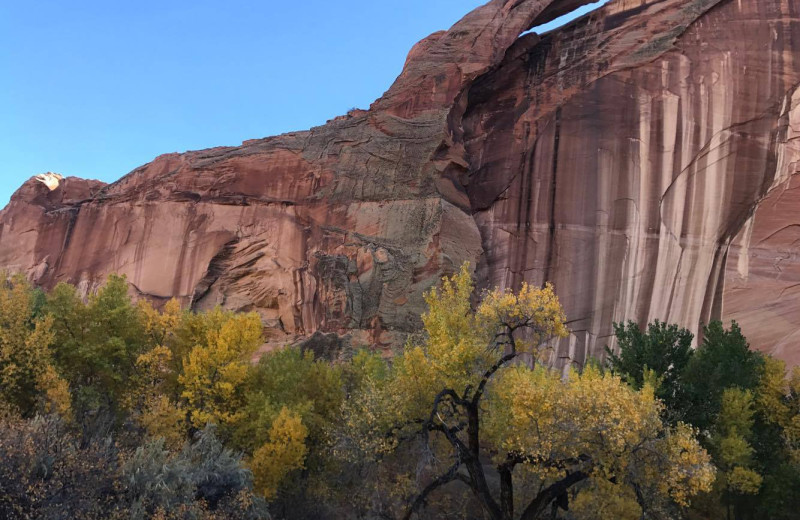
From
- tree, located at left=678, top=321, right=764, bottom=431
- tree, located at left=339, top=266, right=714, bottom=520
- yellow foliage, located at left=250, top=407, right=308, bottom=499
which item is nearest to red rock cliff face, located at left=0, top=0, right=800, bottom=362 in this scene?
tree, located at left=678, top=321, right=764, bottom=431

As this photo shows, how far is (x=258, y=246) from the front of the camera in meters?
38.7

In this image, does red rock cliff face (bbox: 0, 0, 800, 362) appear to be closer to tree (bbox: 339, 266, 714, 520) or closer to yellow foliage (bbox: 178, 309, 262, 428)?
yellow foliage (bbox: 178, 309, 262, 428)

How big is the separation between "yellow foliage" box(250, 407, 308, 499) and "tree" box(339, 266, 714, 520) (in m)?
1.84

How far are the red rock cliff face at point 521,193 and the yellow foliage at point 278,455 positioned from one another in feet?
49.6

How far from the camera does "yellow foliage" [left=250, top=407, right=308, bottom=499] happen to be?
16453mm

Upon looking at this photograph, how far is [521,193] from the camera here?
124ft

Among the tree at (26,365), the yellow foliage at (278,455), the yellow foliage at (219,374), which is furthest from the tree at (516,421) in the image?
the tree at (26,365)

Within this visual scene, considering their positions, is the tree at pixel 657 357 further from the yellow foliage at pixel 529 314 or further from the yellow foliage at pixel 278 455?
the yellow foliage at pixel 278 455

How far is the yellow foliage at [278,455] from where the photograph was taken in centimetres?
1645

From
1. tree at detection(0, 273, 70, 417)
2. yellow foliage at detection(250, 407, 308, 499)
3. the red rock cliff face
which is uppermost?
the red rock cliff face

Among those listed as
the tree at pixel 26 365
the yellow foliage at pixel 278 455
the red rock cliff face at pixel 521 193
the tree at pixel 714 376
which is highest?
the red rock cliff face at pixel 521 193

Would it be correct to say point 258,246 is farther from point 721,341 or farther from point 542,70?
point 721,341

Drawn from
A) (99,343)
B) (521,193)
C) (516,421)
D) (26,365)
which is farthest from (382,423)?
(521,193)

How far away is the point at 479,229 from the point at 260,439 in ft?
77.5
